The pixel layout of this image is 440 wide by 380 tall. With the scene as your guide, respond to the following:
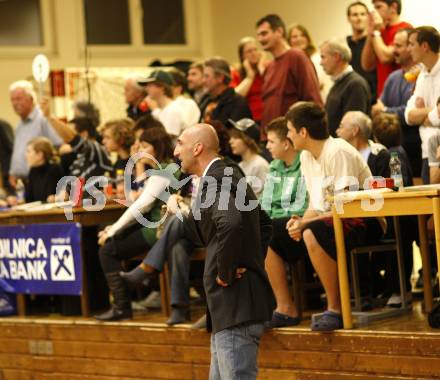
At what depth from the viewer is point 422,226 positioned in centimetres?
574

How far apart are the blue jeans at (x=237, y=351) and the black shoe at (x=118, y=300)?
2.01m

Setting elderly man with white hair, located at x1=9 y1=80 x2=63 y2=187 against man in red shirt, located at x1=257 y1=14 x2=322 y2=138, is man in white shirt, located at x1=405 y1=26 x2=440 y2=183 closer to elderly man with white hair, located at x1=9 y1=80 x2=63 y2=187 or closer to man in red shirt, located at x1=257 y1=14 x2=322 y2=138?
man in red shirt, located at x1=257 y1=14 x2=322 y2=138

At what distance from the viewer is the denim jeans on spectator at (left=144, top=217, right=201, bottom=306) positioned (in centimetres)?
629

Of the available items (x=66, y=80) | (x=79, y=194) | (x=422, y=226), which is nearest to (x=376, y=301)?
(x=422, y=226)

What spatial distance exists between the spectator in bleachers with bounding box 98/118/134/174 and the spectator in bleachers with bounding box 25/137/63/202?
685 mm

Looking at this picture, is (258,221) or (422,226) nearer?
(258,221)

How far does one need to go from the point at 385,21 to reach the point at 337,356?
305cm

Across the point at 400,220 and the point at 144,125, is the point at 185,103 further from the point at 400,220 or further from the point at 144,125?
the point at 400,220

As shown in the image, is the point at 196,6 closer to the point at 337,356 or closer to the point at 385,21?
the point at 385,21

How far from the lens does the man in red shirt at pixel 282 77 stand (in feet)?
23.4

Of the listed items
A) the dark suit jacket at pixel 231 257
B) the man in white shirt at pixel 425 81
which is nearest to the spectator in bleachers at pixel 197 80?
the man in white shirt at pixel 425 81

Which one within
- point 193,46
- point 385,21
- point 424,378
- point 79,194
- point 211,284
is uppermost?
point 193,46

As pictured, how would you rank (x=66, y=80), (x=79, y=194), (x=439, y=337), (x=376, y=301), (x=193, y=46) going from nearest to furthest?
1. (x=439, y=337)
2. (x=376, y=301)
3. (x=79, y=194)
4. (x=66, y=80)
5. (x=193, y=46)

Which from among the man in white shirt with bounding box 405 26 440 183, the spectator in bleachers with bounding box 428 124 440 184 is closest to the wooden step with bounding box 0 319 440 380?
the spectator in bleachers with bounding box 428 124 440 184
